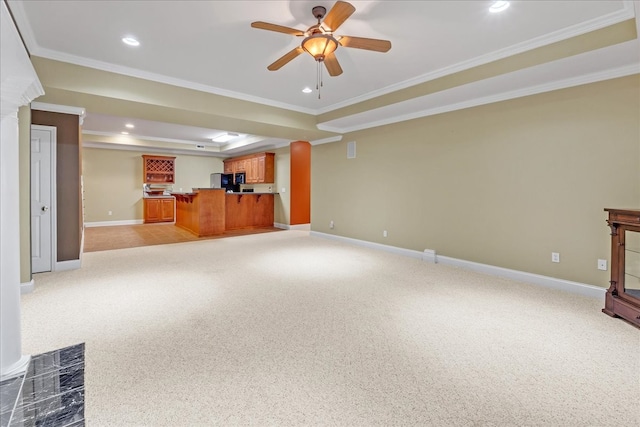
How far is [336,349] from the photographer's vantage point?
2234 mm

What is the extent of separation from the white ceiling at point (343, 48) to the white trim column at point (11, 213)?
4.00 ft

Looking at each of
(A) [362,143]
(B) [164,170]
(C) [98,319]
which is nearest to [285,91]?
(A) [362,143]

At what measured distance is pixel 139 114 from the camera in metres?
4.67

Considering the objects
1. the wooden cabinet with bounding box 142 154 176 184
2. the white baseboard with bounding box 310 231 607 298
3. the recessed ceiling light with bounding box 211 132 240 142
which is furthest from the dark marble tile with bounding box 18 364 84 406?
the wooden cabinet with bounding box 142 154 176 184

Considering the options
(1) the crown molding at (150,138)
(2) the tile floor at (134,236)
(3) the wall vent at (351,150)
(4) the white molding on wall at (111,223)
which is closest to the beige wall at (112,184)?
(4) the white molding on wall at (111,223)

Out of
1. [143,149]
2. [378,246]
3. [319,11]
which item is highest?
[143,149]

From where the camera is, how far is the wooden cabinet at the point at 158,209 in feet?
32.2

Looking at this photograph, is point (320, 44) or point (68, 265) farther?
point (68, 265)

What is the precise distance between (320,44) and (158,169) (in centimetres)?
931

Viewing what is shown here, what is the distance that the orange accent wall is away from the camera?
8.67 meters

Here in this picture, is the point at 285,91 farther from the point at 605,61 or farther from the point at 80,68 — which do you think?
the point at 605,61

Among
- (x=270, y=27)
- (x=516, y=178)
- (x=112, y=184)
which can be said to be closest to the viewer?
(x=270, y=27)

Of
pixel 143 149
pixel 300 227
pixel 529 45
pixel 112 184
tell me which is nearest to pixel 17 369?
→ pixel 529 45

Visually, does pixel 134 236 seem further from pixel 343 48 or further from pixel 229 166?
pixel 343 48
